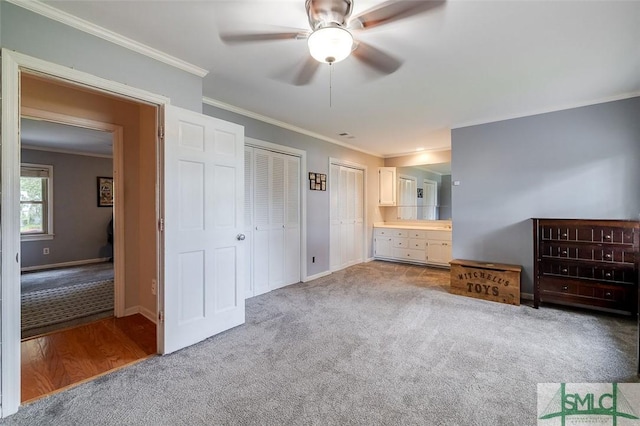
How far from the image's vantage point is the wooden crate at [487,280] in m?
3.44

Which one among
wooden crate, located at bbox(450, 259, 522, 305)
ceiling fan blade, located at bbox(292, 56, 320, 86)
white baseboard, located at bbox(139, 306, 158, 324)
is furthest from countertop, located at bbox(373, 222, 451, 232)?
white baseboard, located at bbox(139, 306, 158, 324)

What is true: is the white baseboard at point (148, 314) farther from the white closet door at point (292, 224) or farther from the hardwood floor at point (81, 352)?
the white closet door at point (292, 224)

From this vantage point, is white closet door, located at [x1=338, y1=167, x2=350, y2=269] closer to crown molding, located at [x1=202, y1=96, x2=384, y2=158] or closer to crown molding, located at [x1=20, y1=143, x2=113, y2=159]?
crown molding, located at [x1=202, y1=96, x2=384, y2=158]

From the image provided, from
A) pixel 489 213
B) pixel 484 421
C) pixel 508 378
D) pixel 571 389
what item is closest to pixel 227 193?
pixel 484 421

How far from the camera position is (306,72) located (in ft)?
8.27

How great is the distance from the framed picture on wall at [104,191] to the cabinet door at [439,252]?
23.8 feet

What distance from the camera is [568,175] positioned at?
3.43 m

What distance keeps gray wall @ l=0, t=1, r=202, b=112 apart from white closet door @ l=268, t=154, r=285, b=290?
166cm

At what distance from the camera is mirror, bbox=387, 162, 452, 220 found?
5832 millimetres

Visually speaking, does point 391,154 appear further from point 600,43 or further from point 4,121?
point 4,121

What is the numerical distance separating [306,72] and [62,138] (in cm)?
492

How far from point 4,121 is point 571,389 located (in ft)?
12.9

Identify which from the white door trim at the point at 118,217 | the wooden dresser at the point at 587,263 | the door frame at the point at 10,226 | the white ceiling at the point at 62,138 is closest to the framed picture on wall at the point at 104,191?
the white ceiling at the point at 62,138

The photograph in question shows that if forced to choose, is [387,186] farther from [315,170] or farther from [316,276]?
[316,276]
